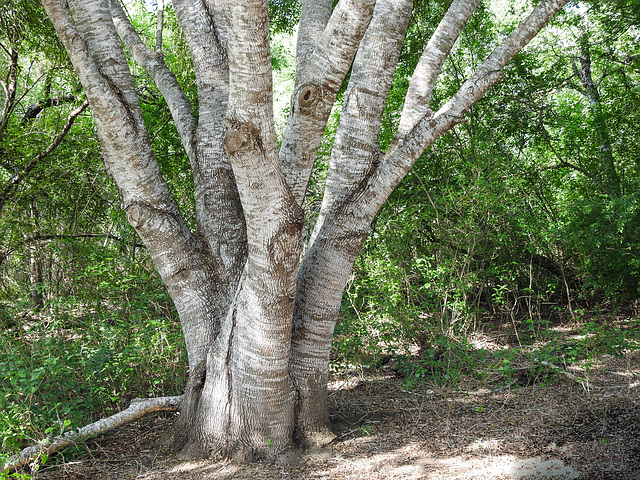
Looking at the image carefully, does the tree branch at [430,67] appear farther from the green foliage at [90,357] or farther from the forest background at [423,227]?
the green foliage at [90,357]

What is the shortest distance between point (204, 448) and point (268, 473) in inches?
21.2

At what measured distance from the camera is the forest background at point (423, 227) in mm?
5297

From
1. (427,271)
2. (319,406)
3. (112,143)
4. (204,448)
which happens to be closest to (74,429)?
(204,448)

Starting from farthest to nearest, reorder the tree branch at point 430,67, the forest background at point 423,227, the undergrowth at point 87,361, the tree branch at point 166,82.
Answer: the forest background at point 423,227
the tree branch at point 166,82
the tree branch at point 430,67
the undergrowth at point 87,361

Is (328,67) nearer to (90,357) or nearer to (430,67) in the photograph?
(430,67)

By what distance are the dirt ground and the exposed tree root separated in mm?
136

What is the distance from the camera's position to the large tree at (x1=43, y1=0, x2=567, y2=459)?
10.9 ft

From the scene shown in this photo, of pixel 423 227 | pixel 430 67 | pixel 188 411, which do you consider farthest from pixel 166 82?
pixel 423 227

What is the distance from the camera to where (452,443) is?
12.5 ft

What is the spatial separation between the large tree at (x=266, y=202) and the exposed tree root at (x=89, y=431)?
12.6 inches

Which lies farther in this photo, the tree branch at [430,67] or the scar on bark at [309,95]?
the tree branch at [430,67]

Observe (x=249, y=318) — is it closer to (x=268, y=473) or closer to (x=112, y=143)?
(x=268, y=473)

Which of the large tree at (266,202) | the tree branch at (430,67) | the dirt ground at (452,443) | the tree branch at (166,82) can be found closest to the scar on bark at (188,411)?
the large tree at (266,202)

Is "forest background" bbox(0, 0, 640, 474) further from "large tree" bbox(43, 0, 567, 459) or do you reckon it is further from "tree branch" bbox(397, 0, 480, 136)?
"tree branch" bbox(397, 0, 480, 136)
